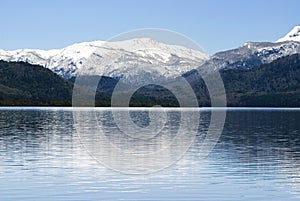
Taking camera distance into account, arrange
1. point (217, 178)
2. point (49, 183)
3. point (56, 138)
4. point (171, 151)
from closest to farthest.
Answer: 1. point (49, 183)
2. point (217, 178)
3. point (171, 151)
4. point (56, 138)

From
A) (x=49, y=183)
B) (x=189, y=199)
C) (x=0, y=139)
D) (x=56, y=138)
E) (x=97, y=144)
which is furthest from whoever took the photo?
(x=56, y=138)

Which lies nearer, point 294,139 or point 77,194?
point 77,194

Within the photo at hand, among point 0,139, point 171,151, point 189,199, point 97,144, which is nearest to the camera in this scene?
point 189,199

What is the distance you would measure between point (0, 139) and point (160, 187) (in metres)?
58.4

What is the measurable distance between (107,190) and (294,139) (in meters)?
69.9

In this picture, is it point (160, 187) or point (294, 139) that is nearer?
point (160, 187)

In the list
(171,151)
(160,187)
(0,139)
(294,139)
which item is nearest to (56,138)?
(0,139)

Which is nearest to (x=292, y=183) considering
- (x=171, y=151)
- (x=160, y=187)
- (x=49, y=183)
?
(x=160, y=187)

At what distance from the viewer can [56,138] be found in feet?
360

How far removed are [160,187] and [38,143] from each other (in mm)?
50024

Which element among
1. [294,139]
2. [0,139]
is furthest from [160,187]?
[294,139]

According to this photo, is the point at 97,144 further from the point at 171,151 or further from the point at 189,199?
the point at 189,199

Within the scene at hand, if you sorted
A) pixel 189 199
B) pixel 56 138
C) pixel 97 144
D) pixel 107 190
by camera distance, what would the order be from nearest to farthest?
pixel 189 199, pixel 107 190, pixel 97 144, pixel 56 138

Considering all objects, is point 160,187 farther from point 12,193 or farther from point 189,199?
Result: point 12,193
